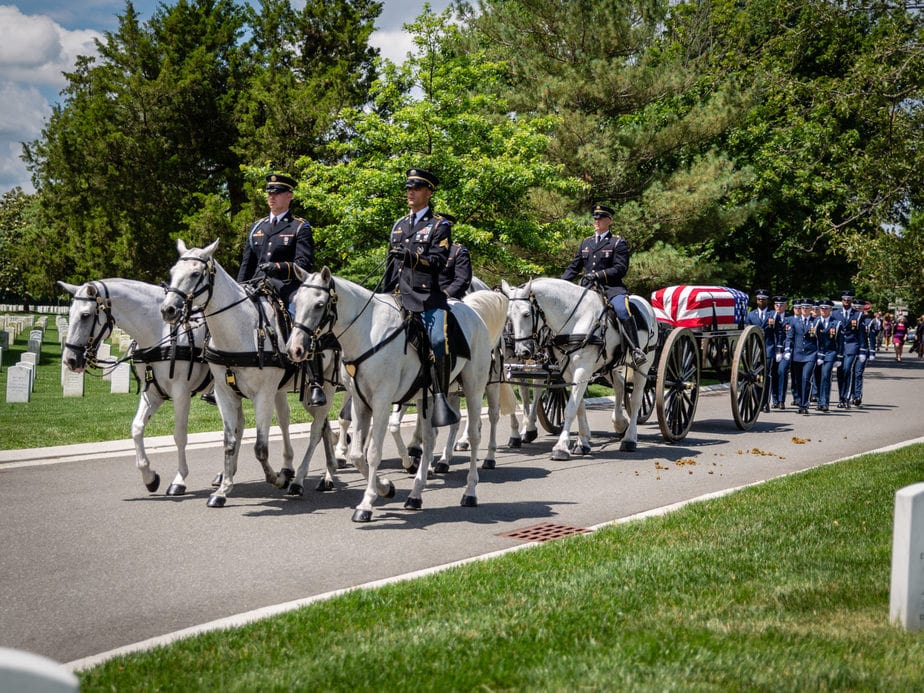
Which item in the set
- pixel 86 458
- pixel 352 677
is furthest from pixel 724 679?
pixel 86 458

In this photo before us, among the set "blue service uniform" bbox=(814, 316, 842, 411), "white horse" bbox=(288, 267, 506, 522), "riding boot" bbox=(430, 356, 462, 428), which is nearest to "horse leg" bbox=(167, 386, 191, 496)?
"white horse" bbox=(288, 267, 506, 522)

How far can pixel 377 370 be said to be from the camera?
8.42m

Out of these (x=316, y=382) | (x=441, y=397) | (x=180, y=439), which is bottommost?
(x=180, y=439)

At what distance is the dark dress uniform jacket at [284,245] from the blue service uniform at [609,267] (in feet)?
15.7

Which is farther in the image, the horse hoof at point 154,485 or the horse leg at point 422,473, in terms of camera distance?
the horse hoof at point 154,485

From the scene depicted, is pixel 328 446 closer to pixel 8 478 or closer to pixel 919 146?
pixel 8 478

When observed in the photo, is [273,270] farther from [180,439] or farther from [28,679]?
[28,679]

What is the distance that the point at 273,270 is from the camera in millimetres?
9422

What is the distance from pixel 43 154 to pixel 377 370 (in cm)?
4970

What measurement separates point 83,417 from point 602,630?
13.0m

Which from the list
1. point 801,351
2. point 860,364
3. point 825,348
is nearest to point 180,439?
point 801,351

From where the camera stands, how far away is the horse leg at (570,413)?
40.0 ft

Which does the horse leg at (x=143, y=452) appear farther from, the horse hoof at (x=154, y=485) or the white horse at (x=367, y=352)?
the white horse at (x=367, y=352)

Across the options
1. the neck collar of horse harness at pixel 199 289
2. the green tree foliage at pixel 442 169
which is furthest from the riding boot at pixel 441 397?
the green tree foliage at pixel 442 169
